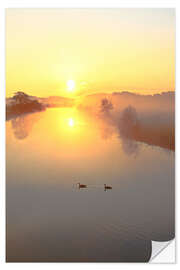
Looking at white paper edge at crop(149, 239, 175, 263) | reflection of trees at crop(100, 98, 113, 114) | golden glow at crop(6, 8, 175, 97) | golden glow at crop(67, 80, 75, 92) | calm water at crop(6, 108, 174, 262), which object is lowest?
white paper edge at crop(149, 239, 175, 263)

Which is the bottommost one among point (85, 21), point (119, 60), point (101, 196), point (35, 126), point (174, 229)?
point (174, 229)

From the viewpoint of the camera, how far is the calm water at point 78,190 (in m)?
3.01

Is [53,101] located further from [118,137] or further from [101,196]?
[101,196]

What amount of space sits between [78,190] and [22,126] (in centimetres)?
51

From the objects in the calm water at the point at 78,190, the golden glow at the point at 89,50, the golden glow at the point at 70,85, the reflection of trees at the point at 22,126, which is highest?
the golden glow at the point at 89,50

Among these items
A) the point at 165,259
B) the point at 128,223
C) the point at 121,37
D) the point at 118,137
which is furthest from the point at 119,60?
the point at 165,259

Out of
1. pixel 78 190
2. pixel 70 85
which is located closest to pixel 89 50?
pixel 70 85

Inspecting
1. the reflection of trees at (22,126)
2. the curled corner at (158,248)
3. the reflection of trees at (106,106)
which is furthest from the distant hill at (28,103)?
the curled corner at (158,248)

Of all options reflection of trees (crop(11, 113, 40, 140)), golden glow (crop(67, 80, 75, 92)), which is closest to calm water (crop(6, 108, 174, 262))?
reflection of trees (crop(11, 113, 40, 140))

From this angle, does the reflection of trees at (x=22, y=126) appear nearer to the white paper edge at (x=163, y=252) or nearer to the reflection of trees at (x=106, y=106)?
the reflection of trees at (x=106, y=106)

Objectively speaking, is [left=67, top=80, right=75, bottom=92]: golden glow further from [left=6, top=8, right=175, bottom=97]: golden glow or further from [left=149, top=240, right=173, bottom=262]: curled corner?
[left=149, top=240, right=173, bottom=262]: curled corner

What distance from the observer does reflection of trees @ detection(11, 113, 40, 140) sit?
118 inches

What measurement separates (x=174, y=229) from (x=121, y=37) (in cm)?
121
